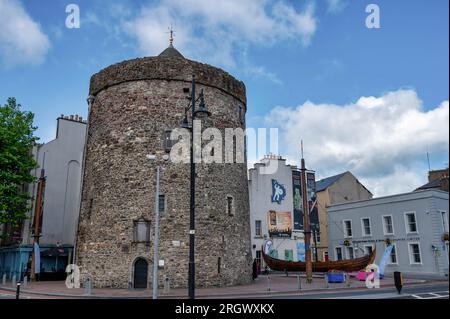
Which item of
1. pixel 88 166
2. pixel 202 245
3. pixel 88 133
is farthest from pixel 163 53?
pixel 202 245

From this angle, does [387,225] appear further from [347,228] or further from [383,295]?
[383,295]

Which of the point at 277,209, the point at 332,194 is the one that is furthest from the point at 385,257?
the point at 332,194

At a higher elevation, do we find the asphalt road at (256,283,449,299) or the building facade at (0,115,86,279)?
the building facade at (0,115,86,279)

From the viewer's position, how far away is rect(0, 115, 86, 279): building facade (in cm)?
2949

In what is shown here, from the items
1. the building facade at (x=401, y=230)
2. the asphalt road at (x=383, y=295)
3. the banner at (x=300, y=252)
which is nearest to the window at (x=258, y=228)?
the banner at (x=300, y=252)

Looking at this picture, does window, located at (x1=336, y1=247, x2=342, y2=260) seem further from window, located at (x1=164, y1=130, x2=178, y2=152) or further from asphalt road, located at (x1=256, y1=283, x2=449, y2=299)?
window, located at (x1=164, y1=130, x2=178, y2=152)

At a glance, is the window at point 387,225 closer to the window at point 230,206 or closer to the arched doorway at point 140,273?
the window at point 230,206

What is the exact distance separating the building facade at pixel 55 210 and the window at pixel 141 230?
361 inches

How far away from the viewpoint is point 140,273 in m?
22.2

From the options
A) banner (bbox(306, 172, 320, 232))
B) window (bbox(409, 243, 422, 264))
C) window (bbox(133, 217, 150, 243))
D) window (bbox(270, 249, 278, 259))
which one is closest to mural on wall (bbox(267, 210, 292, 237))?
window (bbox(270, 249, 278, 259))

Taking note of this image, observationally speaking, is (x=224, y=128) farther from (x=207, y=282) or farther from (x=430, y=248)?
(x=430, y=248)

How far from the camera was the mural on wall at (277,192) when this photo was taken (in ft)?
142

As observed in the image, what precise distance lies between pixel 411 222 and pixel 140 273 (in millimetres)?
22101

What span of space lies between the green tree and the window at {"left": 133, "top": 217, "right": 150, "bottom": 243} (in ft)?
30.9
